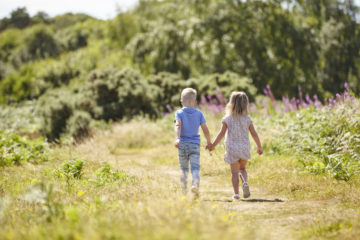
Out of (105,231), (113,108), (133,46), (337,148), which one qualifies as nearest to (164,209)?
(105,231)

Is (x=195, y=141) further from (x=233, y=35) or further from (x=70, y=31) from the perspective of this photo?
(x=70, y=31)

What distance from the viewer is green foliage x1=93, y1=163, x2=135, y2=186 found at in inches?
230

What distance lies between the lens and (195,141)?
5602 millimetres

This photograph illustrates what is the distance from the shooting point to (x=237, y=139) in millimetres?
5707

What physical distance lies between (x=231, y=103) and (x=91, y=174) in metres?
3.19

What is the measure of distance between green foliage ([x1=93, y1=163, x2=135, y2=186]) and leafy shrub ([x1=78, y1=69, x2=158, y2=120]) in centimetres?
1044

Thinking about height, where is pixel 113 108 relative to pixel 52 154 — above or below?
above

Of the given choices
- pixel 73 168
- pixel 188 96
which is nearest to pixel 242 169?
pixel 188 96

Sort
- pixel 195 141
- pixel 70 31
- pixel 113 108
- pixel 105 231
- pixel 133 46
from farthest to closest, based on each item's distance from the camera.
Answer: pixel 70 31 < pixel 133 46 < pixel 113 108 < pixel 195 141 < pixel 105 231

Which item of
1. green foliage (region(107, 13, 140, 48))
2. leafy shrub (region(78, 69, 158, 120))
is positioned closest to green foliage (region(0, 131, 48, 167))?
leafy shrub (region(78, 69, 158, 120))

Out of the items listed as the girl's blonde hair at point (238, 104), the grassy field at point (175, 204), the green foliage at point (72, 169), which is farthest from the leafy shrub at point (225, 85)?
the girl's blonde hair at point (238, 104)

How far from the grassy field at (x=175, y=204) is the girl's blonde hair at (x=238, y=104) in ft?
4.42

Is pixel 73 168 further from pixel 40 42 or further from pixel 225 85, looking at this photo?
pixel 40 42

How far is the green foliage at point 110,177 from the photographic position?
5.85 metres
